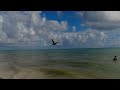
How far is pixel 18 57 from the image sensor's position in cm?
1231
